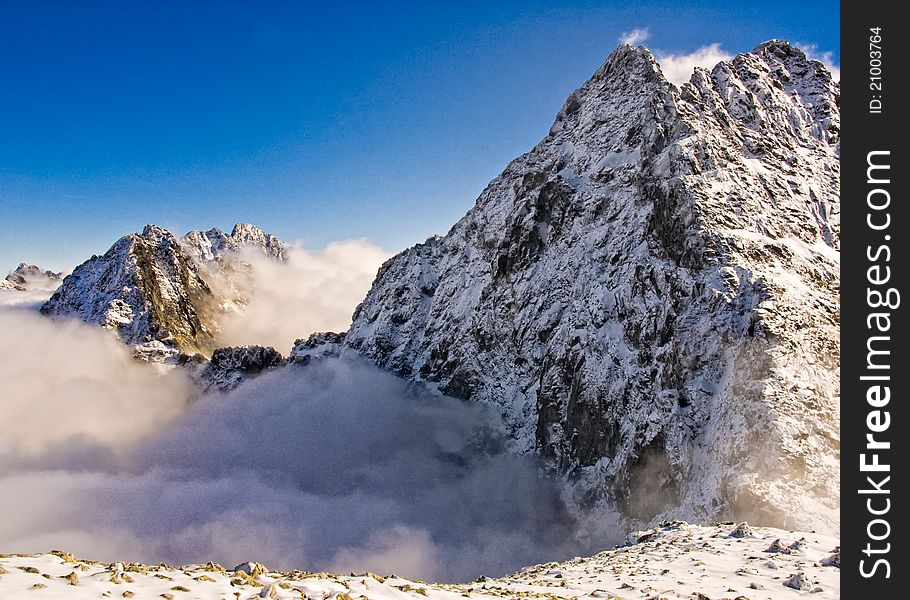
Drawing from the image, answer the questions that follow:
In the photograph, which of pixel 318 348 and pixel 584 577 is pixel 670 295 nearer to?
pixel 584 577

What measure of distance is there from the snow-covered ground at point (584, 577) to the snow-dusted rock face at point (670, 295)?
19468 mm

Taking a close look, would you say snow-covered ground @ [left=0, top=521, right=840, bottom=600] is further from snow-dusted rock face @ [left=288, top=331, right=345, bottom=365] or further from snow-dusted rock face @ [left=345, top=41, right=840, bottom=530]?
snow-dusted rock face @ [left=288, top=331, right=345, bottom=365]

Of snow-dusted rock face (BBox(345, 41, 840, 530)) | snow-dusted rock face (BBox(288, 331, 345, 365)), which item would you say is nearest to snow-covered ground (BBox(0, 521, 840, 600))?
snow-dusted rock face (BBox(345, 41, 840, 530))

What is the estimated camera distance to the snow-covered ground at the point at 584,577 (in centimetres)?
1096

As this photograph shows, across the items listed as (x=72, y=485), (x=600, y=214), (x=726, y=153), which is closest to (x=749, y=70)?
(x=726, y=153)

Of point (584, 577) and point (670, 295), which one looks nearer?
point (584, 577)

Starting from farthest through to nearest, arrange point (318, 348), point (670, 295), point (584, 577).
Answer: point (318, 348)
point (670, 295)
point (584, 577)

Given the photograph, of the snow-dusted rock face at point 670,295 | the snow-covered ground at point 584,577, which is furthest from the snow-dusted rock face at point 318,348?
the snow-covered ground at point 584,577

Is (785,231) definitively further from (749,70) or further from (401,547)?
(401,547)

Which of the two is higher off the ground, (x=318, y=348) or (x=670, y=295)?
(x=670, y=295)

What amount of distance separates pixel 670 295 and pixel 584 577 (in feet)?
153

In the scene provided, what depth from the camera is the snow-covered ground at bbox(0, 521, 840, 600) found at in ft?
36.0

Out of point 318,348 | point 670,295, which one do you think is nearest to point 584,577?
point 670,295

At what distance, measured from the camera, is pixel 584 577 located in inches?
848
